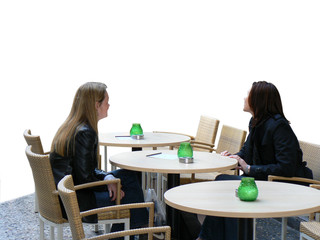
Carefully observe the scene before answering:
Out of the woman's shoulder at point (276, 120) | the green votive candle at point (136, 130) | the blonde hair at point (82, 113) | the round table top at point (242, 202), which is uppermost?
the blonde hair at point (82, 113)

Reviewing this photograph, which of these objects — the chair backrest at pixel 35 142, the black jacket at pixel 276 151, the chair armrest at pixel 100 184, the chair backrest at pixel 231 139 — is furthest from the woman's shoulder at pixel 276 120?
the chair backrest at pixel 35 142

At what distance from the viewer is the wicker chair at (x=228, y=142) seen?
5.25 meters

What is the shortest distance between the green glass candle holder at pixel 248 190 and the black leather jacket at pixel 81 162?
1.23 meters

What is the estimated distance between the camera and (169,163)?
417 centimetres

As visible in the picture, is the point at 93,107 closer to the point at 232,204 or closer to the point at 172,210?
the point at 172,210

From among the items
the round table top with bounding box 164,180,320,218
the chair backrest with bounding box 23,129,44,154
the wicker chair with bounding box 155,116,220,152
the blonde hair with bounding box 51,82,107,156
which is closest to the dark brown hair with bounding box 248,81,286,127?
the round table top with bounding box 164,180,320,218

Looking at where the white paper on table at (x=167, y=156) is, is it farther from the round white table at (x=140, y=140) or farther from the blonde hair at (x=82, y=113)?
the blonde hair at (x=82, y=113)

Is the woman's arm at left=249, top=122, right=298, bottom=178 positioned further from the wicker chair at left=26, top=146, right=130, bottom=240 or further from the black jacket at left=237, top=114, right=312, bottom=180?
the wicker chair at left=26, top=146, right=130, bottom=240

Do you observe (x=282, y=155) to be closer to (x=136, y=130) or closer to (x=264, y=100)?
(x=264, y=100)

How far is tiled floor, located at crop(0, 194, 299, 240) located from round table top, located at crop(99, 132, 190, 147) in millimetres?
852

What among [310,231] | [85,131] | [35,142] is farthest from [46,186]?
[310,231]

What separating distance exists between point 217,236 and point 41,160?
4.41 ft

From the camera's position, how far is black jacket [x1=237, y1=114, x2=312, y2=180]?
4352 mm

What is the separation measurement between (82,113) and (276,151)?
5.09 ft
